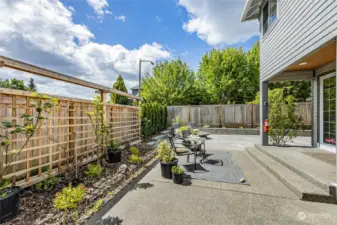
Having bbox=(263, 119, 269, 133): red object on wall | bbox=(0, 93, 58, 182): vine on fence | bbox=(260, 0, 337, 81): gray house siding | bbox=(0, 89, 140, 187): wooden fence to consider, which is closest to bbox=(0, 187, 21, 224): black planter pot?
bbox=(0, 93, 58, 182): vine on fence

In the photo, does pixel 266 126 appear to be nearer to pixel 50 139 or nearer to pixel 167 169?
pixel 167 169

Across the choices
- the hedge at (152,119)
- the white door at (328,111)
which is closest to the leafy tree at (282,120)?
the white door at (328,111)

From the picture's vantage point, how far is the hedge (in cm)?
779

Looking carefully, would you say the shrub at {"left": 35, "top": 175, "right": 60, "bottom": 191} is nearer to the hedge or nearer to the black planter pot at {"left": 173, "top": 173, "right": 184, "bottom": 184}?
the black planter pot at {"left": 173, "top": 173, "right": 184, "bottom": 184}

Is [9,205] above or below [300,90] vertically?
below

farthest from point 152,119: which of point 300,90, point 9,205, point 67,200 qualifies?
point 300,90

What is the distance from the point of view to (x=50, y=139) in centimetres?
291

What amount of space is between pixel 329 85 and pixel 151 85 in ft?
50.8

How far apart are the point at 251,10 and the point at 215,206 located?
7.21 metres

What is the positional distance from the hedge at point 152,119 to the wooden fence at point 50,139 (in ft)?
9.80

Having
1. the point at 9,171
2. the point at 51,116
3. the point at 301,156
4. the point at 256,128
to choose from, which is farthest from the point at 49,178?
the point at 256,128

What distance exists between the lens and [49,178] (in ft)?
9.55

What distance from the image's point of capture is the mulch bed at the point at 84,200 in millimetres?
1996

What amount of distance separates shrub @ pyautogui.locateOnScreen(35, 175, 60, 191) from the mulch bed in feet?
0.21
